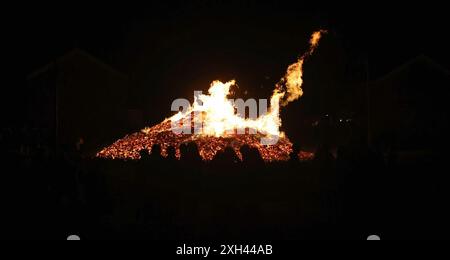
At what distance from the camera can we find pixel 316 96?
28.5 m

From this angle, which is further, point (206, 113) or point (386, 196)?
point (206, 113)

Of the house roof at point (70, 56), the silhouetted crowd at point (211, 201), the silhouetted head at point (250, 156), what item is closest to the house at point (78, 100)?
the house roof at point (70, 56)

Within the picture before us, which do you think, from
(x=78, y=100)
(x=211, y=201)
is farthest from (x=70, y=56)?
(x=211, y=201)

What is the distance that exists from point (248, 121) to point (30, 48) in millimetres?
19412

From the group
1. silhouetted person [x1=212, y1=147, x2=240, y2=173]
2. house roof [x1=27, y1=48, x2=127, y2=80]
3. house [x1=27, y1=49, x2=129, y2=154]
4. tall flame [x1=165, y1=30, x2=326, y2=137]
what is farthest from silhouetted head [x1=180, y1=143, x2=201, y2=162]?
house roof [x1=27, y1=48, x2=127, y2=80]

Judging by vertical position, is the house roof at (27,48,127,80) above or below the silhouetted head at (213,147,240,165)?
above

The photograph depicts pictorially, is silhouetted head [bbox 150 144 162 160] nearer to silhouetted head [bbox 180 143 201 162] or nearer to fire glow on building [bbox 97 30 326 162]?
silhouetted head [bbox 180 143 201 162]

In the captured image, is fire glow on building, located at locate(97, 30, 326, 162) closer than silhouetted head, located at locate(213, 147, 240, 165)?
No

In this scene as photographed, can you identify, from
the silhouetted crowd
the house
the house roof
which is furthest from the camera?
the house roof

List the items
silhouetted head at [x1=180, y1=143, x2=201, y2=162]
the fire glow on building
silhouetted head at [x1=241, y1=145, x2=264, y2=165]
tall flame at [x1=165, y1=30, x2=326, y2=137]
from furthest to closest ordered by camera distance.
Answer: tall flame at [x1=165, y1=30, x2=326, y2=137], the fire glow on building, silhouetted head at [x1=180, y1=143, x2=201, y2=162], silhouetted head at [x1=241, y1=145, x2=264, y2=165]

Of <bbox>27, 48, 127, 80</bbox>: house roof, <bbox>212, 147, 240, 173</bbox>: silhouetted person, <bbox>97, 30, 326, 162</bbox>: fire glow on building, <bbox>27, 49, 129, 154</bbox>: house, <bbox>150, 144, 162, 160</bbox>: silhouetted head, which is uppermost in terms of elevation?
<bbox>27, 48, 127, 80</bbox>: house roof

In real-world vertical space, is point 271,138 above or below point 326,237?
above
